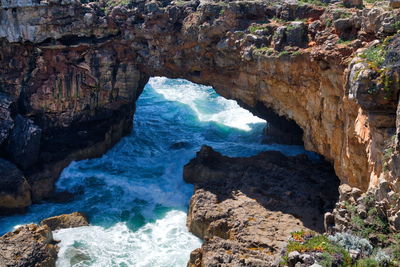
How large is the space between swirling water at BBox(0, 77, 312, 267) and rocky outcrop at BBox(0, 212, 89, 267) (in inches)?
28.5

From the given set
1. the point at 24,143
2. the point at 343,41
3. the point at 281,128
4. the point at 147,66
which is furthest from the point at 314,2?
the point at 24,143

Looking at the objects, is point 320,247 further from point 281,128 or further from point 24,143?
point 24,143

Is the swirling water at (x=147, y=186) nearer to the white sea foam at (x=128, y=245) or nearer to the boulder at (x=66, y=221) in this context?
the white sea foam at (x=128, y=245)

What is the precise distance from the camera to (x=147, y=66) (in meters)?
28.9

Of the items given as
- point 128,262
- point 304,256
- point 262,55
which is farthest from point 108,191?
point 304,256

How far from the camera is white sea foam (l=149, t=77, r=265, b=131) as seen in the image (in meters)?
35.6

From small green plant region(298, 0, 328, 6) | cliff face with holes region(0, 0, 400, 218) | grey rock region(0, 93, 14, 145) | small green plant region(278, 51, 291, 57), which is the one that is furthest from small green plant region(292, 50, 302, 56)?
grey rock region(0, 93, 14, 145)

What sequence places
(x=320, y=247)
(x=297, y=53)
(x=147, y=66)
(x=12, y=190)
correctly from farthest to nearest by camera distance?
(x=147, y=66)
(x=12, y=190)
(x=297, y=53)
(x=320, y=247)

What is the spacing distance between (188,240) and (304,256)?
33.2ft

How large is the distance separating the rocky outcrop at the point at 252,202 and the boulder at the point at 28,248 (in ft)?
22.4

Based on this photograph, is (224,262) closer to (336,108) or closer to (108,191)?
(336,108)

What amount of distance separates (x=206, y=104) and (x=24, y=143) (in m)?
17.8

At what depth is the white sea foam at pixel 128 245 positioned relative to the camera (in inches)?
792

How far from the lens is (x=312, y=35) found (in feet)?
72.5
